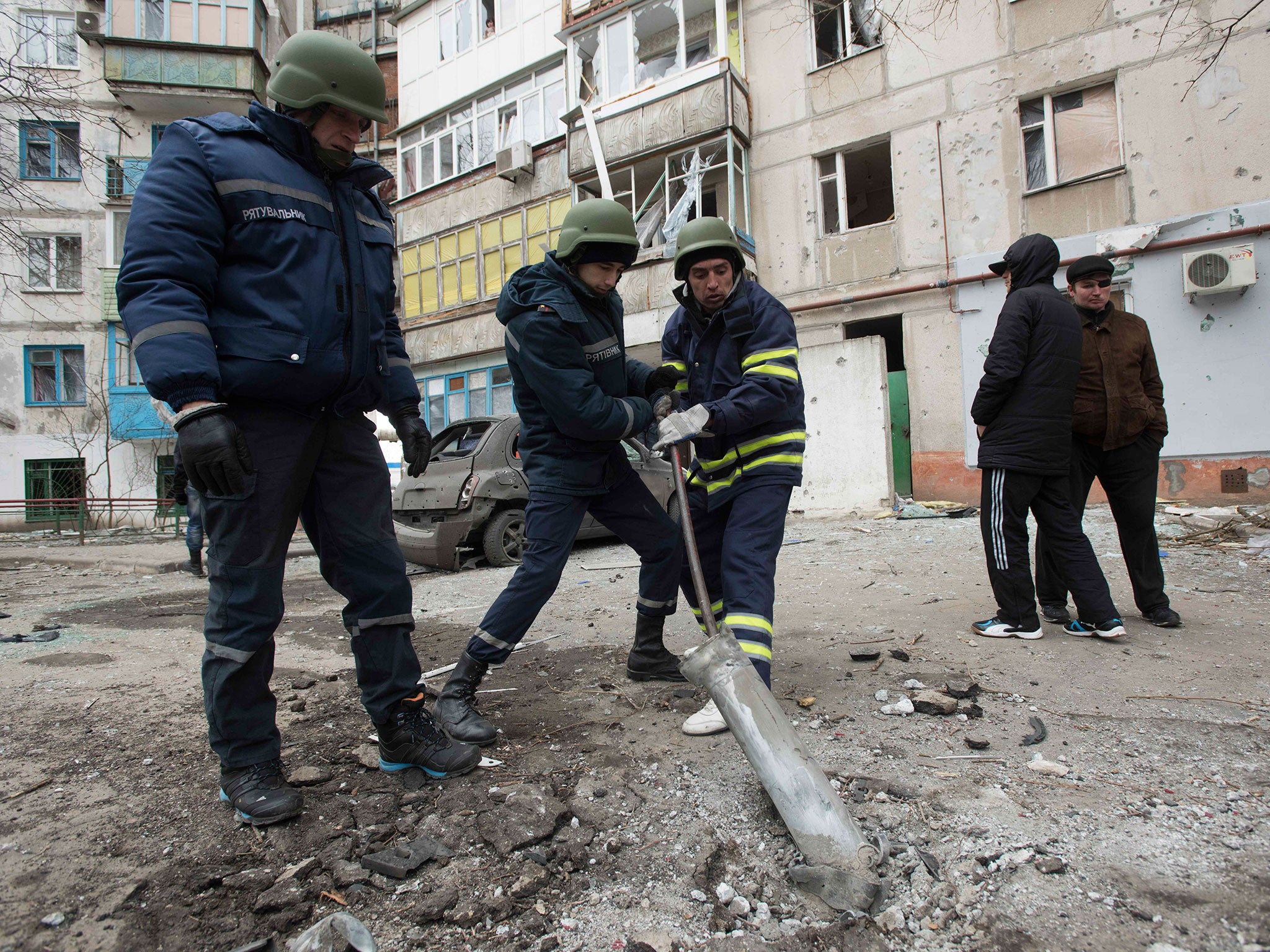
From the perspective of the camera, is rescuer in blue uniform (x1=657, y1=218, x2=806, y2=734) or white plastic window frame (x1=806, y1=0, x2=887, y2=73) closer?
rescuer in blue uniform (x1=657, y1=218, x2=806, y2=734)

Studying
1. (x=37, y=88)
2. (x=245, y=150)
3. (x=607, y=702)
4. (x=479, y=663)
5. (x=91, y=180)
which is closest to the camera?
(x=245, y=150)

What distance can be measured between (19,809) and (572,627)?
2.59 meters

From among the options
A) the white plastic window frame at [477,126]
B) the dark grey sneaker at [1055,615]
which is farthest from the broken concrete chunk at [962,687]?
the white plastic window frame at [477,126]

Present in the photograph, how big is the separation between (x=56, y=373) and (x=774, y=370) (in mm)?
25044

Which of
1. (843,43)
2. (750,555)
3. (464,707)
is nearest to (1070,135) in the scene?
(843,43)

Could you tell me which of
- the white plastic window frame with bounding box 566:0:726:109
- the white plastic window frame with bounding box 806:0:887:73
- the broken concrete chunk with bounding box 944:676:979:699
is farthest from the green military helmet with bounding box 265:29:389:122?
the white plastic window frame with bounding box 566:0:726:109

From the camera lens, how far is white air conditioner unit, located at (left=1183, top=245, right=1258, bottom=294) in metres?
8.80

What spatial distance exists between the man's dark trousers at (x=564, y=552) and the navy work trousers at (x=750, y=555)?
185 mm

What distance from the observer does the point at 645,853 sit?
1736mm

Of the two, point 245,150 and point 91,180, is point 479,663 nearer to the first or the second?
point 245,150

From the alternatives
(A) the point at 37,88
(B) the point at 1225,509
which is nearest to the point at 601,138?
(A) the point at 37,88

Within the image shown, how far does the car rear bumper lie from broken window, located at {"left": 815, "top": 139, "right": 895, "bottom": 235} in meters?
8.68

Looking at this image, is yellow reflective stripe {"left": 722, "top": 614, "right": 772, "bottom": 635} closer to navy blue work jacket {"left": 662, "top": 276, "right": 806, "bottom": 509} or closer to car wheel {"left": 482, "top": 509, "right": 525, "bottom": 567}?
navy blue work jacket {"left": 662, "top": 276, "right": 806, "bottom": 509}

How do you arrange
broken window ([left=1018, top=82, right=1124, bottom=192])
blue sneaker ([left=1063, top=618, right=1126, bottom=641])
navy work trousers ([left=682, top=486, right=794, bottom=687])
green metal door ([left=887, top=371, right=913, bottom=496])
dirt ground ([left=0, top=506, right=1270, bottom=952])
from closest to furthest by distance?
dirt ground ([left=0, top=506, right=1270, bottom=952])
navy work trousers ([left=682, top=486, right=794, bottom=687])
blue sneaker ([left=1063, top=618, right=1126, bottom=641])
broken window ([left=1018, top=82, right=1124, bottom=192])
green metal door ([left=887, top=371, right=913, bottom=496])
